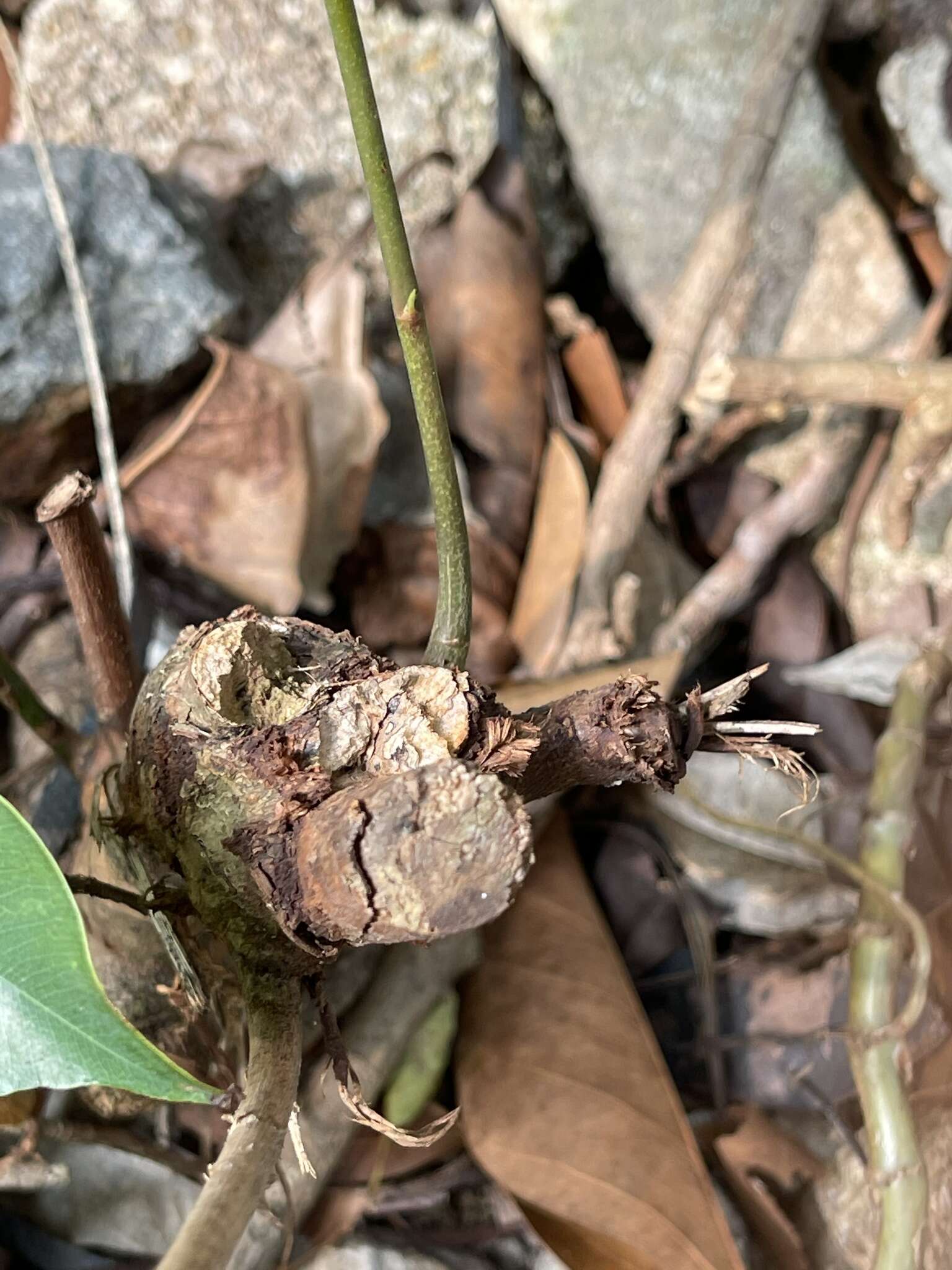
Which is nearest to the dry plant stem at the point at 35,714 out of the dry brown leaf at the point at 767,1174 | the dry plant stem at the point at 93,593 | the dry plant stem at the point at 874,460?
the dry plant stem at the point at 93,593

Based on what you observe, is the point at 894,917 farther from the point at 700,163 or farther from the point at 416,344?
the point at 700,163

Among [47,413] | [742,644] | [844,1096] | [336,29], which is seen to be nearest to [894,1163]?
[844,1096]

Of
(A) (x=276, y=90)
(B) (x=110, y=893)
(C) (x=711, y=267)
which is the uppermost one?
(A) (x=276, y=90)

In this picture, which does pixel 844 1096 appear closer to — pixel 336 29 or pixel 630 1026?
pixel 630 1026


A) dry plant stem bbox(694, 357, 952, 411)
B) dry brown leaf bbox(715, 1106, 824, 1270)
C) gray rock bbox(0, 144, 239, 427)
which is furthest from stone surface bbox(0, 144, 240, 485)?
dry brown leaf bbox(715, 1106, 824, 1270)

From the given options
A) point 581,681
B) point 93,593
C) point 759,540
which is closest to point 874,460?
point 759,540

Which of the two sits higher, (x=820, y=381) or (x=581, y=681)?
(x=820, y=381)
